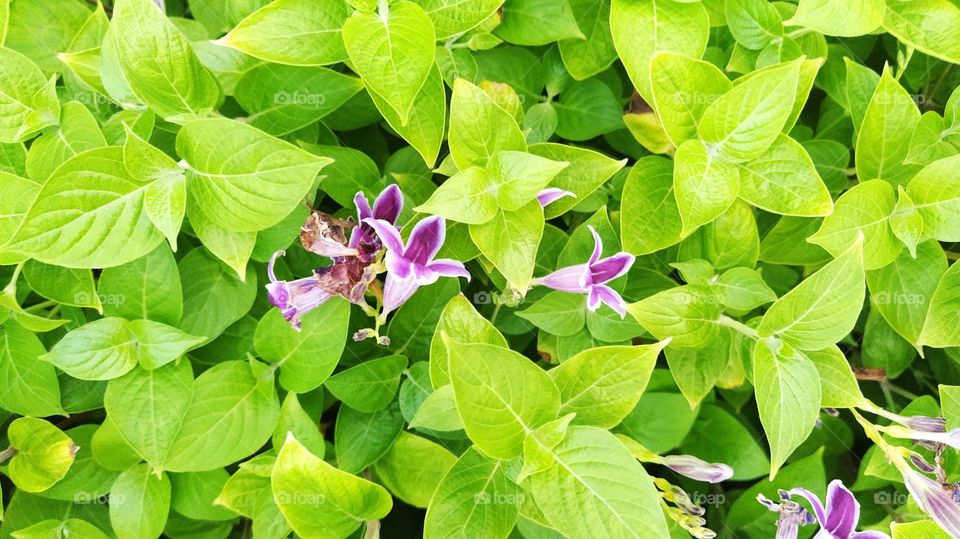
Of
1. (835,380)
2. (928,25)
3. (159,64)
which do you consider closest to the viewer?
(159,64)

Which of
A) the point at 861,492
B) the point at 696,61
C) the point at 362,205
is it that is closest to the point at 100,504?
the point at 362,205

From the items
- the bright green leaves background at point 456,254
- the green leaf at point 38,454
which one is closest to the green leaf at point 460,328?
the bright green leaves background at point 456,254

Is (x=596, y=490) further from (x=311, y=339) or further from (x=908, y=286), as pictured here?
(x=908, y=286)

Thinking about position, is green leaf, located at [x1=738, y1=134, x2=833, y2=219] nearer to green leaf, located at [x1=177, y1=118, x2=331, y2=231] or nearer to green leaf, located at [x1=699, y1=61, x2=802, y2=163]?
green leaf, located at [x1=699, y1=61, x2=802, y2=163]

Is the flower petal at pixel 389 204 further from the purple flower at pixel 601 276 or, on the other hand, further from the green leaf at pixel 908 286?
the green leaf at pixel 908 286

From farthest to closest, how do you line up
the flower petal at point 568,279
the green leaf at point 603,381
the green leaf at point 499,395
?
the flower petal at point 568,279, the green leaf at point 603,381, the green leaf at point 499,395

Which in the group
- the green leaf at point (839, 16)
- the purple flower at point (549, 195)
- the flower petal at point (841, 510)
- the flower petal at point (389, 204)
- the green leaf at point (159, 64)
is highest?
the green leaf at point (839, 16)

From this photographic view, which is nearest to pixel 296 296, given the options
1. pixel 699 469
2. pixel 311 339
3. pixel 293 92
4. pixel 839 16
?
pixel 311 339

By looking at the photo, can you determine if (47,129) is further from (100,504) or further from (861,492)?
(861,492)
